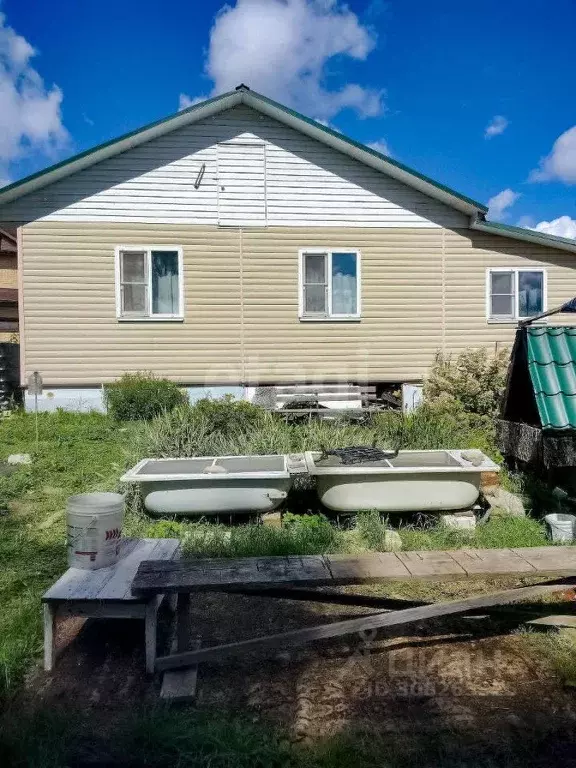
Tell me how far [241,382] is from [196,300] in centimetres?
206

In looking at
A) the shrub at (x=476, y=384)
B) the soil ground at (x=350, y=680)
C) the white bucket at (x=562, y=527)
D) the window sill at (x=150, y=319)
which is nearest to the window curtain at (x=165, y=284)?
the window sill at (x=150, y=319)

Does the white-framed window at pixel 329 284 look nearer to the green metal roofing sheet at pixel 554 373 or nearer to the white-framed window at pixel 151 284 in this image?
the white-framed window at pixel 151 284

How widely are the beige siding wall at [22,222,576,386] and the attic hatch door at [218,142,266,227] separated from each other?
0.35m

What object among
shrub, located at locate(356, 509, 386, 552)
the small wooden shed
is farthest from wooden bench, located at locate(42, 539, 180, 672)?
the small wooden shed

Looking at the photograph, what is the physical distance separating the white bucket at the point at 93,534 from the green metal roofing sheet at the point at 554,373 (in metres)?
3.49

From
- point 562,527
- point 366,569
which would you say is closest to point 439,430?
point 562,527

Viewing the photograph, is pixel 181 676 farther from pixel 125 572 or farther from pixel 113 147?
pixel 113 147

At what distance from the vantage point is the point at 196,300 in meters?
13.4

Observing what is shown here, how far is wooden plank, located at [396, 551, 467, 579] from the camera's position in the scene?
3.43 m

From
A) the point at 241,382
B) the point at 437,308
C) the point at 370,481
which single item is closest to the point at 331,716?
the point at 370,481

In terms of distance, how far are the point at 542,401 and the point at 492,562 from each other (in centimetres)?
206

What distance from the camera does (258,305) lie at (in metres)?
13.6

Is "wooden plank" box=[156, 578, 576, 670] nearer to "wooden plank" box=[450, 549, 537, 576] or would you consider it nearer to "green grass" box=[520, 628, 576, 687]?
"wooden plank" box=[450, 549, 537, 576]

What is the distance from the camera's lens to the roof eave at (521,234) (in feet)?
45.1
